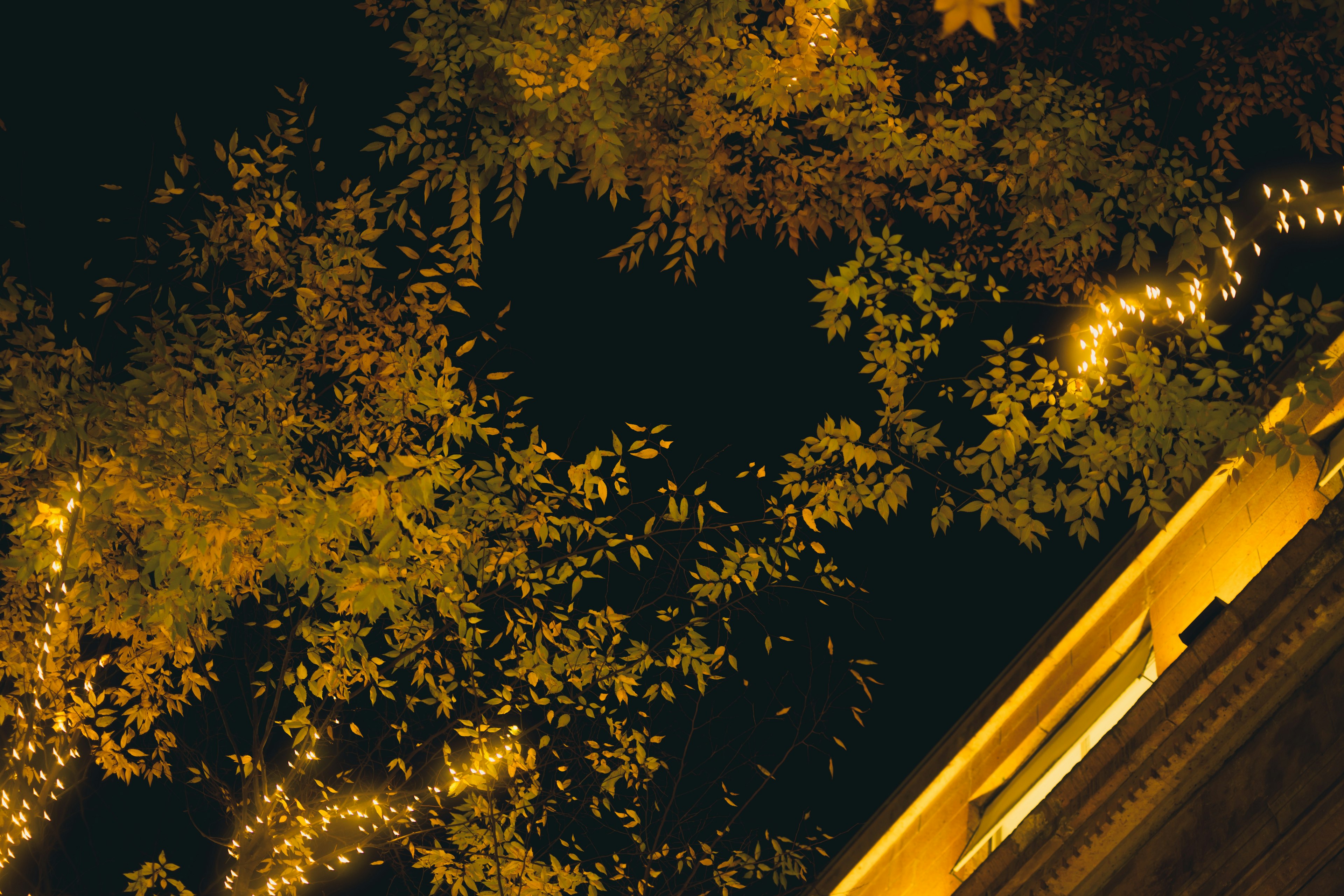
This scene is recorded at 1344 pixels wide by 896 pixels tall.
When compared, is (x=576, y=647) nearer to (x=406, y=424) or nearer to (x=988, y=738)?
(x=406, y=424)

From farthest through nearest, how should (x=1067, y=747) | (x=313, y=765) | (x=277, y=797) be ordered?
1. (x=313, y=765)
2. (x=1067, y=747)
3. (x=277, y=797)

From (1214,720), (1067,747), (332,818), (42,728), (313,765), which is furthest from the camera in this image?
(313,765)

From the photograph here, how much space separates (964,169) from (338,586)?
6.07 metres

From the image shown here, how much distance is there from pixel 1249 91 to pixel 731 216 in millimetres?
4696

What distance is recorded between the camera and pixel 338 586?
6.98m

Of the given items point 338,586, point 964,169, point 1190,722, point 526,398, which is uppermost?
point 964,169

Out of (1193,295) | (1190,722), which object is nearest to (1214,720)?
(1190,722)

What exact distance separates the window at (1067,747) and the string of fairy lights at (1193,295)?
3251 millimetres

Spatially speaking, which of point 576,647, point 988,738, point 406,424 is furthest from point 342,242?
point 988,738

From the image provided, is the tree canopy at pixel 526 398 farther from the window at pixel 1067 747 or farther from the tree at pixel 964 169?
the window at pixel 1067 747

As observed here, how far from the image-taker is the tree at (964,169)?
6688mm

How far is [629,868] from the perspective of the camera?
38.2 ft

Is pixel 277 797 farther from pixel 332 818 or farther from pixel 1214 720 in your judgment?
pixel 1214 720

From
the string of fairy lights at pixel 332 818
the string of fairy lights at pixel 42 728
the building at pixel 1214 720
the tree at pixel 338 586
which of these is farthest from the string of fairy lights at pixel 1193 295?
the string of fairy lights at pixel 42 728
